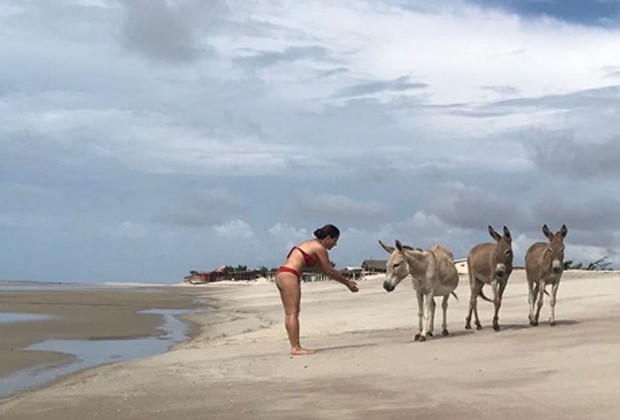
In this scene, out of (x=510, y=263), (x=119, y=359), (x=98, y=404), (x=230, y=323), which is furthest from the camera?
(x=230, y=323)

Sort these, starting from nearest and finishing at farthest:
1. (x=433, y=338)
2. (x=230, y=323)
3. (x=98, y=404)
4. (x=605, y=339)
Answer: (x=98, y=404) → (x=605, y=339) → (x=433, y=338) → (x=230, y=323)

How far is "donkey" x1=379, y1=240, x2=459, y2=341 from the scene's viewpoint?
50.2 feet

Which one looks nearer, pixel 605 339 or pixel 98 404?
pixel 98 404

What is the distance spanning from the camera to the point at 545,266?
16906mm

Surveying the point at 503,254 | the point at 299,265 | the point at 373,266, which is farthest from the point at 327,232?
the point at 373,266

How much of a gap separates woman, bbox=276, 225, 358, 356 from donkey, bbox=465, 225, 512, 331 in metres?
3.79

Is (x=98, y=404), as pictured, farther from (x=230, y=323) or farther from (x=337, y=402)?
(x=230, y=323)

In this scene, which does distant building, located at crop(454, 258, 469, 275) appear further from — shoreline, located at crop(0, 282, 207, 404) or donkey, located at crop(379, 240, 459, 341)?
donkey, located at crop(379, 240, 459, 341)

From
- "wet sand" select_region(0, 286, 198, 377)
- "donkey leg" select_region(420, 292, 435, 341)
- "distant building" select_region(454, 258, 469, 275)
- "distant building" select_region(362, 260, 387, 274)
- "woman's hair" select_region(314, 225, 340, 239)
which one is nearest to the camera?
"woman's hair" select_region(314, 225, 340, 239)

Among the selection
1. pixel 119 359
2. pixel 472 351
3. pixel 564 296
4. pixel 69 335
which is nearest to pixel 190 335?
pixel 69 335

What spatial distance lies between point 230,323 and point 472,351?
1672 cm

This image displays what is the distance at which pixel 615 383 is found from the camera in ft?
30.8

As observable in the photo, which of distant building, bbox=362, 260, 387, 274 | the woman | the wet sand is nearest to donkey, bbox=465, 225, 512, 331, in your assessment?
the woman

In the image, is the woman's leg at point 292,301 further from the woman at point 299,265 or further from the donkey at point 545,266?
the donkey at point 545,266
